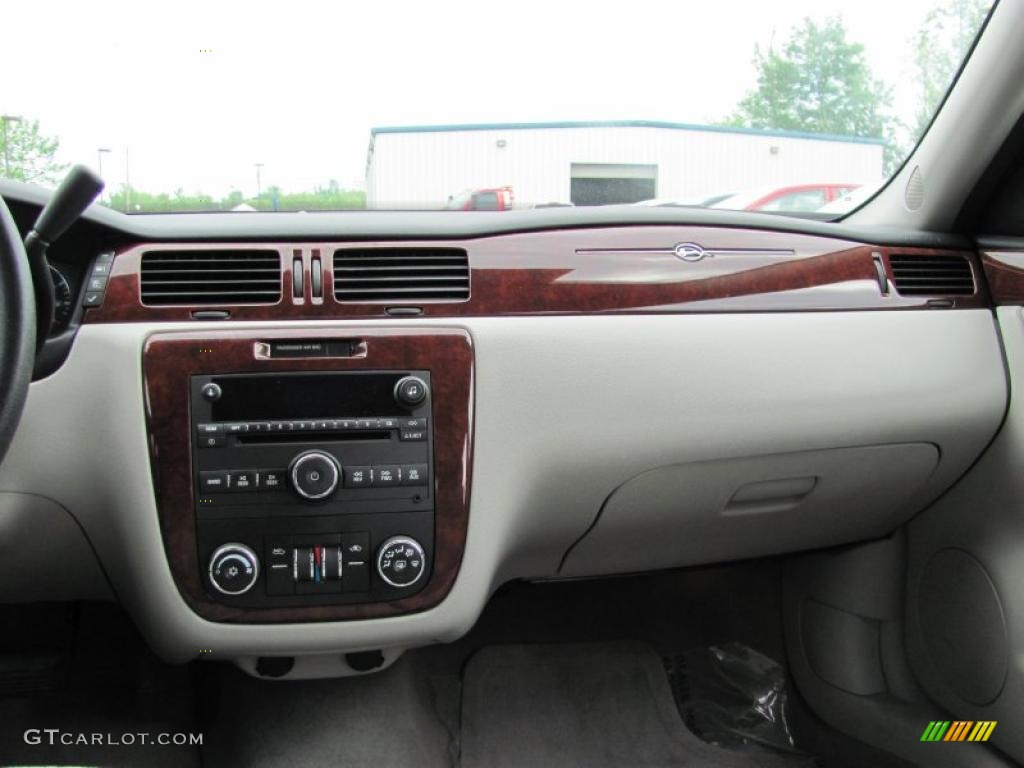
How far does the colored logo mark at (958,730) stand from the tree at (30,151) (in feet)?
7.15

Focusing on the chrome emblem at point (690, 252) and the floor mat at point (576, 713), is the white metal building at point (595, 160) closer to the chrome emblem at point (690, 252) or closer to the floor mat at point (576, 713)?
the chrome emblem at point (690, 252)

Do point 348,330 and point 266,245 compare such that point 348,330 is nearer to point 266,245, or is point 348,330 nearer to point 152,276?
point 266,245

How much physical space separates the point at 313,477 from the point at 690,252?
85 cm

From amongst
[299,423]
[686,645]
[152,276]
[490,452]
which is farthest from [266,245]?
[686,645]

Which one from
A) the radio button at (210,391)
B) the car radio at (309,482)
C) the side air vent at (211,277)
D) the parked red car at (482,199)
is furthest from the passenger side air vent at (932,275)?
the radio button at (210,391)

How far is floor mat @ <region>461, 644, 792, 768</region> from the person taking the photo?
224cm

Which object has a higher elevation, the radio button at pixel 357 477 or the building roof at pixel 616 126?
the building roof at pixel 616 126

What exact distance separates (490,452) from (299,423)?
1.15 feet

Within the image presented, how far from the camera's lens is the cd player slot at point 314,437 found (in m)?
1.61

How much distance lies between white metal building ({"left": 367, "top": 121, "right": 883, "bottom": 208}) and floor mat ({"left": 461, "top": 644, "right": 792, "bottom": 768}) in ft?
4.13

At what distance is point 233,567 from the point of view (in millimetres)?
1620

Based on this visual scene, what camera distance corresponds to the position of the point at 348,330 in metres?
1.63

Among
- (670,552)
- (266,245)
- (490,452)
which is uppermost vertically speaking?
(266,245)

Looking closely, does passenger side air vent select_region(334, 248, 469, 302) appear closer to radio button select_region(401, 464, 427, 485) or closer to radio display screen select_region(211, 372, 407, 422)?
radio display screen select_region(211, 372, 407, 422)
